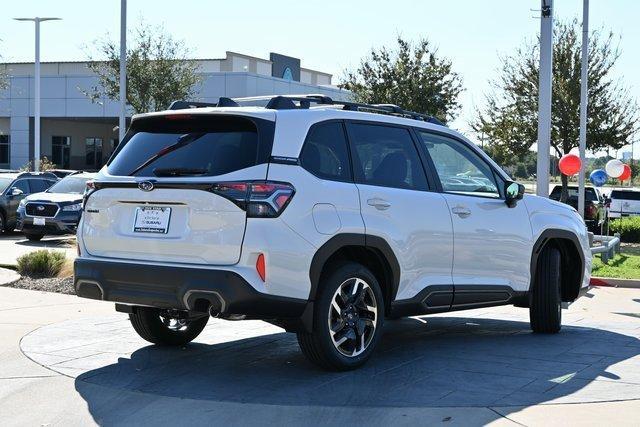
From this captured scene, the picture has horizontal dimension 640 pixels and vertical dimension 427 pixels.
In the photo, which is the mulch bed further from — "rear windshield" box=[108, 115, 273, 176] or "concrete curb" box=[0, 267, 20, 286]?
"rear windshield" box=[108, 115, 273, 176]

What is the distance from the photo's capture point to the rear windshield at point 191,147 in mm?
6277

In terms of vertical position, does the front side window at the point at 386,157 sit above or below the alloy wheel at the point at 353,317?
above

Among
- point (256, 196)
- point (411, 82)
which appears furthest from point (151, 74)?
point (256, 196)

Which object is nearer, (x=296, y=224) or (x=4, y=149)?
(x=296, y=224)

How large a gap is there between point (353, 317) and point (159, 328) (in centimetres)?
187

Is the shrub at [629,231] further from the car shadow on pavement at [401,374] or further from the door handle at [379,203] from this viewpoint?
the door handle at [379,203]

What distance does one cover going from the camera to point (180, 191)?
20.5ft

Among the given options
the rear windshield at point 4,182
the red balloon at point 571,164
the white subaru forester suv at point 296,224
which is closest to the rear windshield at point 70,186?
the rear windshield at point 4,182

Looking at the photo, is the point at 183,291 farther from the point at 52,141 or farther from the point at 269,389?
the point at 52,141

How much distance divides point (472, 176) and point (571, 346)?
5.64 feet

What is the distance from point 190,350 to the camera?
7.71 meters

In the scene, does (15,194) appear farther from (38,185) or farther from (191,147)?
(191,147)

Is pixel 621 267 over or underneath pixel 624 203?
underneath

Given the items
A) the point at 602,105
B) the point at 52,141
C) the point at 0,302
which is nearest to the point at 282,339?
the point at 0,302
